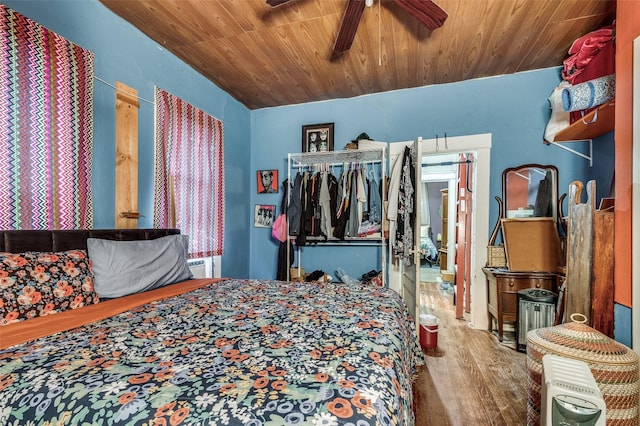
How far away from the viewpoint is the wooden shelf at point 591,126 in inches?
74.1

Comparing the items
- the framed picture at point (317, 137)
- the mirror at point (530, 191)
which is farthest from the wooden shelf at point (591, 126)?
the framed picture at point (317, 137)

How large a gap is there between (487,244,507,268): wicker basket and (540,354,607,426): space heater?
1773mm

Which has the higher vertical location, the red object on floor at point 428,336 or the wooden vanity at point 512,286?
the wooden vanity at point 512,286

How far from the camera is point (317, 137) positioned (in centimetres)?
351

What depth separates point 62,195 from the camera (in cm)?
171

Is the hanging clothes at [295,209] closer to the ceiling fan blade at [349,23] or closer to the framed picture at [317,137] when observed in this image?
the framed picture at [317,137]

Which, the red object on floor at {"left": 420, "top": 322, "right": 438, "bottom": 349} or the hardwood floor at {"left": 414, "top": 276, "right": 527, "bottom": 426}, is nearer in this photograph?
the hardwood floor at {"left": 414, "top": 276, "right": 527, "bottom": 426}

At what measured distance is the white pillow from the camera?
5.24 ft

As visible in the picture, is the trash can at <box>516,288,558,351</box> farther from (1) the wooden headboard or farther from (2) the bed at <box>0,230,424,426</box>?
(1) the wooden headboard

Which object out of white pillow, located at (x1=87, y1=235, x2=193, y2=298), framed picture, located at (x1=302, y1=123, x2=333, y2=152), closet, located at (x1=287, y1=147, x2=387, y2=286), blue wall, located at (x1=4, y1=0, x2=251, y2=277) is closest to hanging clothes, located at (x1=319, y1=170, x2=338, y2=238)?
closet, located at (x1=287, y1=147, x2=387, y2=286)

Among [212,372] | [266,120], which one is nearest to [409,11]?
[212,372]

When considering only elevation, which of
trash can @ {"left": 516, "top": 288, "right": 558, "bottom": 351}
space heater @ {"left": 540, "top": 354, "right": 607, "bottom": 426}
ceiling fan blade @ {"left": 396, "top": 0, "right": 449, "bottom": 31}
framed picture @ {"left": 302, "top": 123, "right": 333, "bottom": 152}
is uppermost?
ceiling fan blade @ {"left": 396, "top": 0, "right": 449, "bottom": 31}

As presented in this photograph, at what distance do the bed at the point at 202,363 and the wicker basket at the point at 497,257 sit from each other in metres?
1.93

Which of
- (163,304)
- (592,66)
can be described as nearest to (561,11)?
(592,66)
